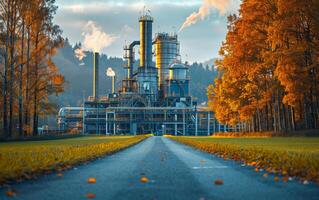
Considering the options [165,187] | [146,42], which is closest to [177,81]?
[146,42]

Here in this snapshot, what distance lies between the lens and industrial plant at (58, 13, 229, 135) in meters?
110

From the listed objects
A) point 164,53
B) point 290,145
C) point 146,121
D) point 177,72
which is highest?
point 164,53

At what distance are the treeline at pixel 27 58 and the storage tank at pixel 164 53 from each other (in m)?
81.8

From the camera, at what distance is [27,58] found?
37.7 m

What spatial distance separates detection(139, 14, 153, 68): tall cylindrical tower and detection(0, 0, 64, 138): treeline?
7296 centimetres

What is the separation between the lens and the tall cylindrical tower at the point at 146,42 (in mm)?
113312

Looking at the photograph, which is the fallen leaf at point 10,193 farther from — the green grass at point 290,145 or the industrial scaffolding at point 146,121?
the industrial scaffolding at point 146,121

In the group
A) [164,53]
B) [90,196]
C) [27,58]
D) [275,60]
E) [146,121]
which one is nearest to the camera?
[90,196]

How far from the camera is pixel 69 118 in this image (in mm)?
115625

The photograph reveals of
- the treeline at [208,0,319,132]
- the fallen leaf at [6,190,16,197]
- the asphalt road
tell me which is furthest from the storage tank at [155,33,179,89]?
the fallen leaf at [6,190,16,197]

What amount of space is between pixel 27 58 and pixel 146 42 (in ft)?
253

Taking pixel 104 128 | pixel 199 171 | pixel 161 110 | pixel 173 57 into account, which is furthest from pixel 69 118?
pixel 199 171

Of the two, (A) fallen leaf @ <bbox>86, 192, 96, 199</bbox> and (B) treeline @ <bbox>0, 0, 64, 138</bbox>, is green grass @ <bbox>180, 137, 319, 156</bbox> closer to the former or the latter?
(A) fallen leaf @ <bbox>86, 192, 96, 199</bbox>

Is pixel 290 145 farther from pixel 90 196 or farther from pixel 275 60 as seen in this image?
pixel 90 196
